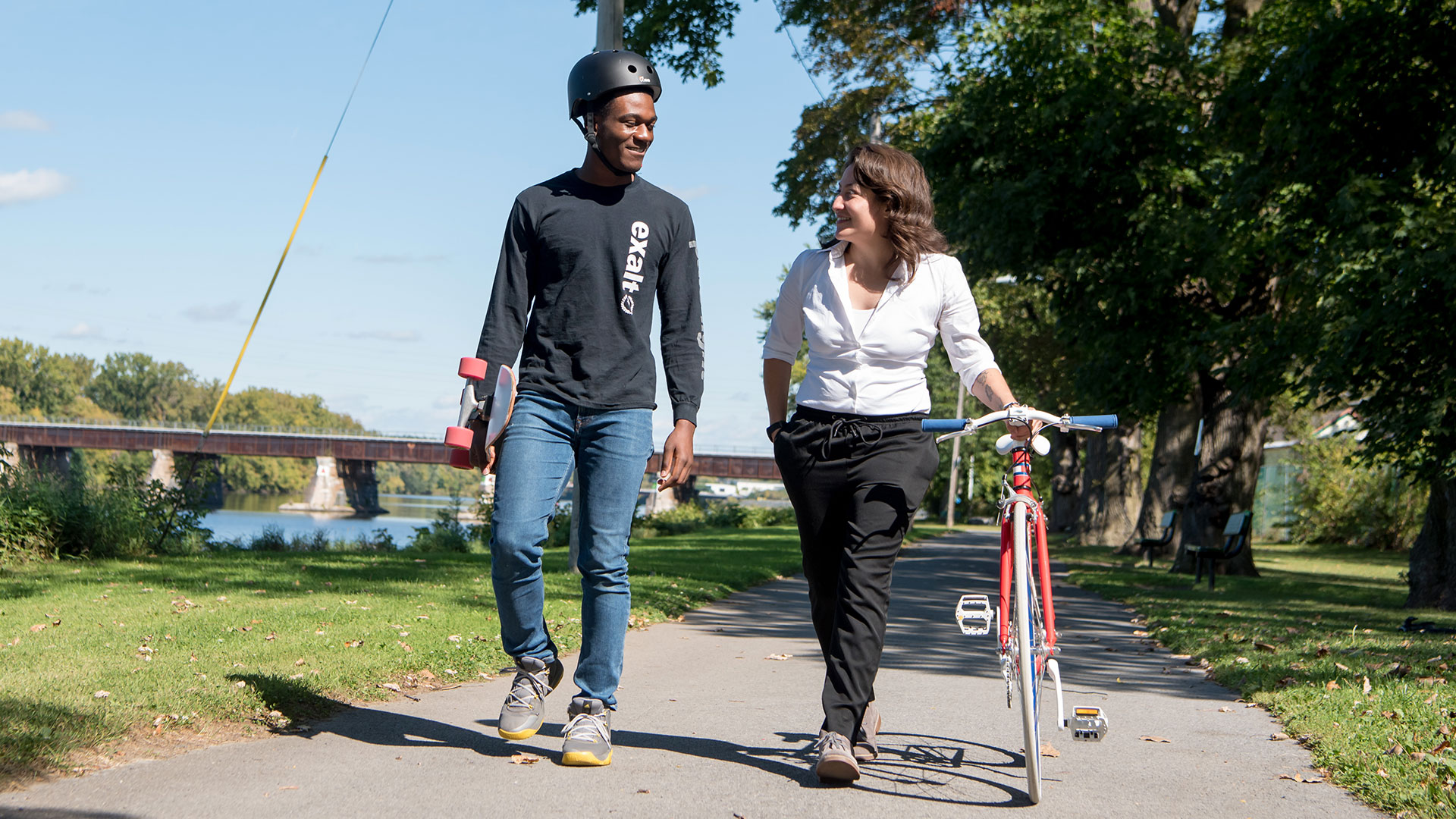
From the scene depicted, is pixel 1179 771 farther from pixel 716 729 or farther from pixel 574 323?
pixel 574 323

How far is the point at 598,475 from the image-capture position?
426 cm

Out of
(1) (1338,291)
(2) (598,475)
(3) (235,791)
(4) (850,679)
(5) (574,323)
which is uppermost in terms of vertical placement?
(1) (1338,291)

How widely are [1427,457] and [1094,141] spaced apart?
772cm

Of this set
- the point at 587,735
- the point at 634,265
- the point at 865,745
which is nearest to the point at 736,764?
the point at 865,745

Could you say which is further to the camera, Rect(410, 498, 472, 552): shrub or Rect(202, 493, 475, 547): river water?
Rect(202, 493, 475, 547): river water

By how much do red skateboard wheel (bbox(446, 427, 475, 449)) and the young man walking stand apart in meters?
0.10

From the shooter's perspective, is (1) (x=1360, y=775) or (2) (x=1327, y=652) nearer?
(1) (x=1360, y=775)

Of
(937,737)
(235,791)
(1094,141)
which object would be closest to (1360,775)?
(937,737)

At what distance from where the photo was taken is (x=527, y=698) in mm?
4301

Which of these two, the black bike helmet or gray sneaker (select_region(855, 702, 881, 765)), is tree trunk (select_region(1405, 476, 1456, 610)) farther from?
the black bike helmet

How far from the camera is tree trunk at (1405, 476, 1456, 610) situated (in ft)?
40.4

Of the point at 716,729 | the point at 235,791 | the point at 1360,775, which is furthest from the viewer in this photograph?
the point at 716,729

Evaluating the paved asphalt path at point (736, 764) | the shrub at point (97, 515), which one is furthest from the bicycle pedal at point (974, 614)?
the shrub at point (97, 515)

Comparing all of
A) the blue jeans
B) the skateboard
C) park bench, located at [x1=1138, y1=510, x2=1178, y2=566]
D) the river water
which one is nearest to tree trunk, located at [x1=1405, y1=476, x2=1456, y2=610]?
park bench, located at [x1=1138, y1=510, x2=1178, y2=566]
